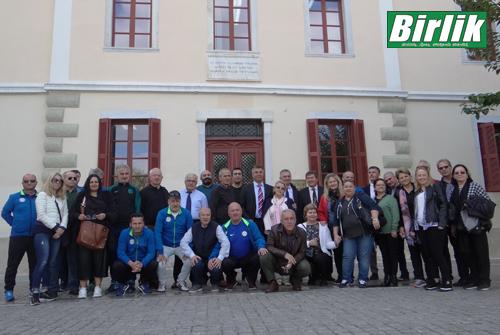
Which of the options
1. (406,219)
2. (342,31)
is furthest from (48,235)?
(342,31)

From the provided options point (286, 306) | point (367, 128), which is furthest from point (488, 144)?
point (286, 306)

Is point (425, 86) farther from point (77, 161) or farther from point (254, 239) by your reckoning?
point (77, 161)

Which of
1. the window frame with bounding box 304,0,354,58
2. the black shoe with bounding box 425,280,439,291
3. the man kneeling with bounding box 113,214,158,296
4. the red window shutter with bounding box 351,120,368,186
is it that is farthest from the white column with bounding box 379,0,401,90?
the man kneeling with bounding box 113,214,158,296

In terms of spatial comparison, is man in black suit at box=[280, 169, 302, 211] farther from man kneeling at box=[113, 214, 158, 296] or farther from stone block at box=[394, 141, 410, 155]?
stone block at box=[394, 141, 410, 155]

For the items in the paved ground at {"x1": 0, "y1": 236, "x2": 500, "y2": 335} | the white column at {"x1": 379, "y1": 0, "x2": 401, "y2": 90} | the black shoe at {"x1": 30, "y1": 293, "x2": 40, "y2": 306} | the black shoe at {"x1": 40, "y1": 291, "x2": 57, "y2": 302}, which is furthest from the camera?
the white column at {"x1": 379, "y1": 0, "x2": 401, "y2": 90}

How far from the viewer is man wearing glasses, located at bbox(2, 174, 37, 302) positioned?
5.77 metres

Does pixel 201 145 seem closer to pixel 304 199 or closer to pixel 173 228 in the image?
pixel 304 199

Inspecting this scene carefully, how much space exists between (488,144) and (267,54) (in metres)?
5.77

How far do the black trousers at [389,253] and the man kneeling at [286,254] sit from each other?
3.87ft

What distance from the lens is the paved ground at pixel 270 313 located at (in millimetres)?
3736

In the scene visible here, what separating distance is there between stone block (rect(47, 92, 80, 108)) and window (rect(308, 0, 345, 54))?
5.60 meters

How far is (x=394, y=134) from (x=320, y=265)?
5280 millimetres

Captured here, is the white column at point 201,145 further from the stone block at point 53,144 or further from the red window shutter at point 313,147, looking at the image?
the stone block at point 53,144

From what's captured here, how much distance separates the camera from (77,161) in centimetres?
955
